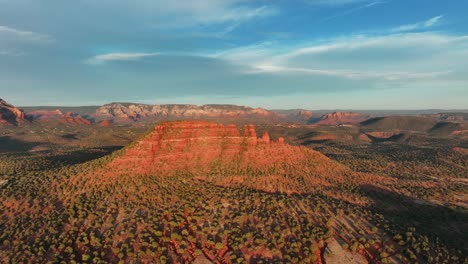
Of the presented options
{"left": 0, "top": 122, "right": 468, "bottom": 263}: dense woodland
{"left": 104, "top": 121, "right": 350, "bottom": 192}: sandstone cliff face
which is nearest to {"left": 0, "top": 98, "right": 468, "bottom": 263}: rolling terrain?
{"left": 0, "top": 122, "right": 468, "bottom": 263}: dense woodland

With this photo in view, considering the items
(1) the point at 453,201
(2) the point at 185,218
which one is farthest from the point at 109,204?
(1) the point at 453,201

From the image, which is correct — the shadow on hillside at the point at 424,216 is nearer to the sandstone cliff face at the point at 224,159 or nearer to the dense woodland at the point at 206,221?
the dense woodland at the point at 206,221

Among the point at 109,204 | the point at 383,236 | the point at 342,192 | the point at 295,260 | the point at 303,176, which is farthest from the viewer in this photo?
the point at 303,176

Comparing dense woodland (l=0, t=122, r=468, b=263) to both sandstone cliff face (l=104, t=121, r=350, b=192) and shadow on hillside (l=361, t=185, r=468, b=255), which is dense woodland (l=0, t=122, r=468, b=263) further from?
sandstone cliff face (l=104, t=121, r=350, b=192)

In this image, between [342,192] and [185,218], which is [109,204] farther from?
[342,192]

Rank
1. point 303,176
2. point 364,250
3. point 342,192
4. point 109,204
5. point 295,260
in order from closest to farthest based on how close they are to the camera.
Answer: point 295,260, point 364,250, point 109,204, point 342,192, point 303,176

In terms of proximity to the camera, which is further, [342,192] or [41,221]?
[342,192]

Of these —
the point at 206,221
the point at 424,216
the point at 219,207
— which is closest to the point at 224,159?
the point at 219,207
